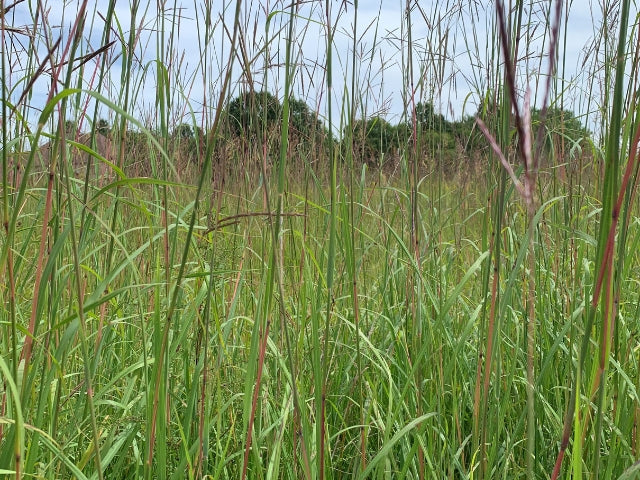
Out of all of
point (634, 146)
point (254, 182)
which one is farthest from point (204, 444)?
point (254, 182)

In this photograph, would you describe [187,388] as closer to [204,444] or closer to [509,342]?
[204,444]

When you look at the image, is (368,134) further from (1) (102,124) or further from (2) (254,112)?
(2) (254,112)

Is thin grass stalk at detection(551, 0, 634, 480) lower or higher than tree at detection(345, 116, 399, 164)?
lower

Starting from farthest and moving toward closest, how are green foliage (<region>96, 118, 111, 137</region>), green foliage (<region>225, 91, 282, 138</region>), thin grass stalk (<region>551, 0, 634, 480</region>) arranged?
green foliage (<region>96, 118, 111, 137</region>), green foliage (<region>225, 91, 282, 138</region>), thin grass stalk (<region>551, 0, 634, 480</region>)

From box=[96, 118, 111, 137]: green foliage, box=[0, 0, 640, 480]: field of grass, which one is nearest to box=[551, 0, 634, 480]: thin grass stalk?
box=[0, 0, 640, 480]: field of grass

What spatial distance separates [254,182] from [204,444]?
1198mm

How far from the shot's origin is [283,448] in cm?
108

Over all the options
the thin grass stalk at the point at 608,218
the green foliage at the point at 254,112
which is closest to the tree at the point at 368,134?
the green foliage at the point at 254,112

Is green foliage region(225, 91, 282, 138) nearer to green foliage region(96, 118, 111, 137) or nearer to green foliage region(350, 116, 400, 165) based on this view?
green foliage region(350, 116, 400, 165)

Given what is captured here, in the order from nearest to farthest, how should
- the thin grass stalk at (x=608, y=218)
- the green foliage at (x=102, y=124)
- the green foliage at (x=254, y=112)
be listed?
the thin grass stalk at (x=608, y=218) < the green foliage at (x=254, y=112) < the green foliage at (x=102, y=124)

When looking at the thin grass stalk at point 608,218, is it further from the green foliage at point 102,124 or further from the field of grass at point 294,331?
the green foliage at point 102,124

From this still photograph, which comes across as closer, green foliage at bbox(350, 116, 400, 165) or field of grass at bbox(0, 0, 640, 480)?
field of grass at bbox(0, 0, 640, 480)

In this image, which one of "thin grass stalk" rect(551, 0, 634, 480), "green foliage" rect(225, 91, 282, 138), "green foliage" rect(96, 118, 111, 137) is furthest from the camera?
"green foliage" rect(96, 118, 111, 137)

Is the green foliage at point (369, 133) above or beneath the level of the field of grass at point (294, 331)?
above
